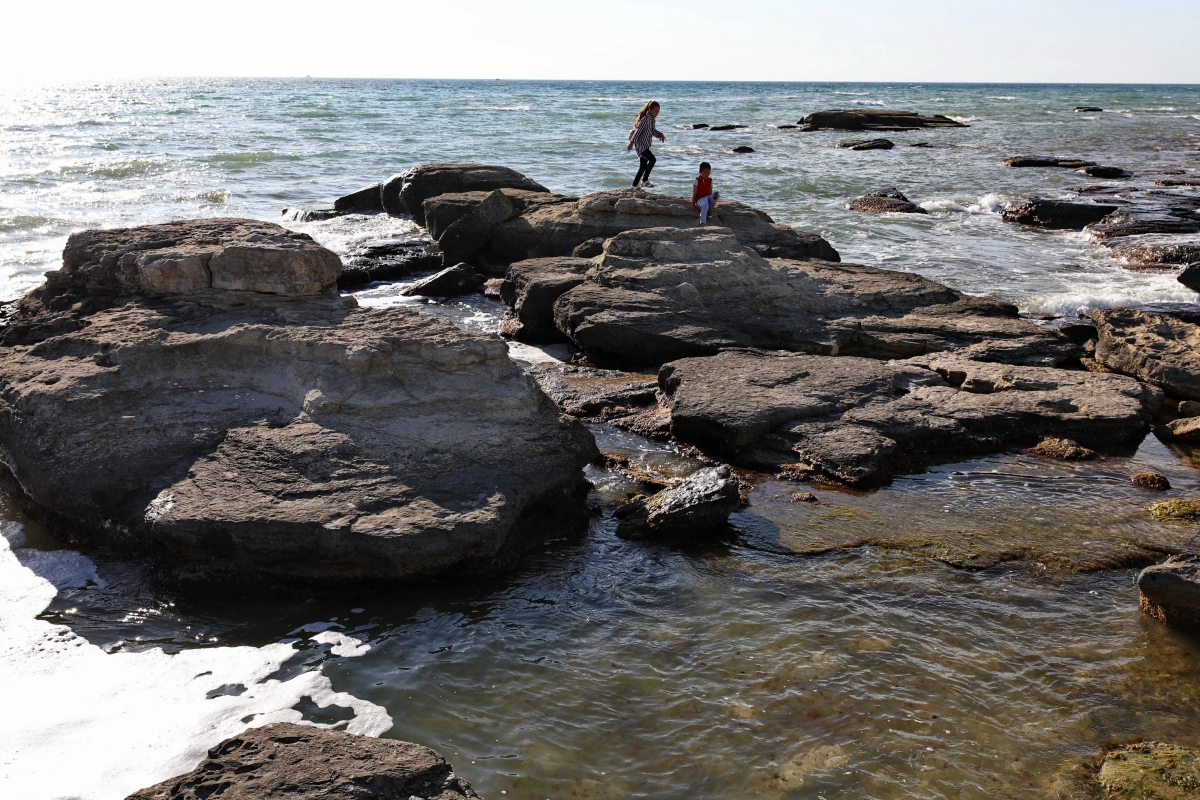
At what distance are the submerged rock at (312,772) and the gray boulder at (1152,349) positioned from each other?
25.2ft

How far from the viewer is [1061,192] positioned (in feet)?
75.2

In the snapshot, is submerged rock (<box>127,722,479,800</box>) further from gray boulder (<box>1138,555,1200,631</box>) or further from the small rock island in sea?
gray boulder (<box>1138,555,1200,631</box>)

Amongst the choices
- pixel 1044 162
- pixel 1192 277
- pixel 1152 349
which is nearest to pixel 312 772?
→ pixel 1152 349

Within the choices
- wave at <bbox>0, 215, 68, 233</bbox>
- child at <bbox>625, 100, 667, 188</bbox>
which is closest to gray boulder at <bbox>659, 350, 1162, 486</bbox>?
child at <bbox>625, 100, 667, 188</bbox>

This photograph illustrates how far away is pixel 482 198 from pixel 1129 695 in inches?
462

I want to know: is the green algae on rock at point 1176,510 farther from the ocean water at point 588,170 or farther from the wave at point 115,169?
the wave at point 115,169

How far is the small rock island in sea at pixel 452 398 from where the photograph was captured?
4.97 meters

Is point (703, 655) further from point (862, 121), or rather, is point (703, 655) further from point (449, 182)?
point (862, 121)

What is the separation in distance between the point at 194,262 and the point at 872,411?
16.8ft

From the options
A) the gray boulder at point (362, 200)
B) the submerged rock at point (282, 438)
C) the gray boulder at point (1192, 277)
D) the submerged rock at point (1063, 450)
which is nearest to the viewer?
the submerged rock at point (282, 438)

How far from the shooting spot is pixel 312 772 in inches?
126

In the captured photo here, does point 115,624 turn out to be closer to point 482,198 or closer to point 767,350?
point 767,350

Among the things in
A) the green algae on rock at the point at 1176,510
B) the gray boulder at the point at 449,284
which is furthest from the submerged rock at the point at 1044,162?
the green algae on rock at the point at 1176,510

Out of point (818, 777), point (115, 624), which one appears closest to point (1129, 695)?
point (818, 777)
